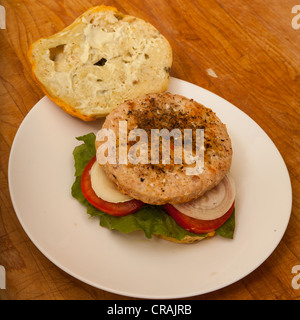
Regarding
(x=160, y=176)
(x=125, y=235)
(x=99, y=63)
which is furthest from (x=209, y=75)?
(x=125, y=235)

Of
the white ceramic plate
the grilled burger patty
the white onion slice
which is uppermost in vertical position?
the grilled burger patty

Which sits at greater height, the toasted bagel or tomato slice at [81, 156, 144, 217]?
the toasted bagel

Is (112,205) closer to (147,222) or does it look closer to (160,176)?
(147,222)

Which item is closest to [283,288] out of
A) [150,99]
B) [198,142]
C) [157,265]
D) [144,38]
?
[157,265]

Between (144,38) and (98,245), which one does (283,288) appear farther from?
(144,38)

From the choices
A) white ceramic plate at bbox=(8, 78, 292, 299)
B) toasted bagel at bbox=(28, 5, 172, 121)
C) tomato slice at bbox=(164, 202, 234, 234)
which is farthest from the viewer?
toasted bagel at bbox=(28, 5, 172, 121)

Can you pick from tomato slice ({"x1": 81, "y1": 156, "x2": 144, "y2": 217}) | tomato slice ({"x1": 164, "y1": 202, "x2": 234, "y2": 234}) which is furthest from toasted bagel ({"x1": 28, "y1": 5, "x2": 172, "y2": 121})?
tomato slice ({"x1": 164, "y1": 202, "x2": 234, "y2": 234})

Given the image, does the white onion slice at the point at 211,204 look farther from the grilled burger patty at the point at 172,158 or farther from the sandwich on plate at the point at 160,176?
the grilled burger patty at the point at 172,158

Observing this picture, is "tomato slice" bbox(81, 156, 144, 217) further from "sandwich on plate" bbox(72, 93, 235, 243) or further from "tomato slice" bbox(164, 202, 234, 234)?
"tomato slice" bbox(164, 202, 234, 234)
